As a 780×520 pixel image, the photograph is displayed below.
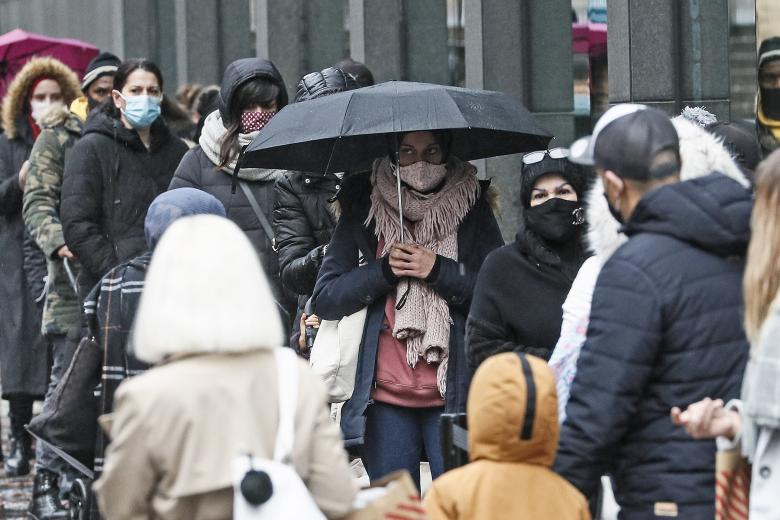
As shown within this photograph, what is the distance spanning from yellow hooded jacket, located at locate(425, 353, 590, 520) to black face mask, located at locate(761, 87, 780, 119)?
6.05 meters

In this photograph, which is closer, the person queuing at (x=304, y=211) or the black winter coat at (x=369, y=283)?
the black winter coat at (x=369, y=283)

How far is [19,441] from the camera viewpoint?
10.9 meters

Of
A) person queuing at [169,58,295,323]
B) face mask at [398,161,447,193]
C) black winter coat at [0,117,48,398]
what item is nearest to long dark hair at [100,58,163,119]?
person queuing at [169,58,295,323]

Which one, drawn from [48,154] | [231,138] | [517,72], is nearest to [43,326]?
[48,154]

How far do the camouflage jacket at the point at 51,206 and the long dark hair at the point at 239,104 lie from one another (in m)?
2.09

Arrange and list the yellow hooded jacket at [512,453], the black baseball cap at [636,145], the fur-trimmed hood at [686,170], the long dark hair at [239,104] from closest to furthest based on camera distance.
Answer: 1. the yellow hooded jacket at [512,453]
2. the black baseball cap at [636,145]
3. the fur-trimmed hood at [686,170]
4. the long dark hair at [239,104]

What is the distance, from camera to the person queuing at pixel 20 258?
35.8ft

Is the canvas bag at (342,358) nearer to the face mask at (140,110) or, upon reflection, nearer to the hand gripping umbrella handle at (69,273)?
the face mask at (140,110)

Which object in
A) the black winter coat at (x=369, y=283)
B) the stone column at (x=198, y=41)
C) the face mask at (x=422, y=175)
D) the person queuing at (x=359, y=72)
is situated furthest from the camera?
the stone column at (x=198, y=41)

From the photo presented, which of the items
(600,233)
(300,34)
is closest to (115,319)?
(600,233)

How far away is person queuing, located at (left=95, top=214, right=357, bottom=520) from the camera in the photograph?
3979mm

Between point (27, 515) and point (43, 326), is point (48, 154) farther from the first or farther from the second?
point (27, 515)

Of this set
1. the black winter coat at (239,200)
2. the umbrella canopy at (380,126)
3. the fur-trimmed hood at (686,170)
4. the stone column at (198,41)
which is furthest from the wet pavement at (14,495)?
the stone column at (198,41)

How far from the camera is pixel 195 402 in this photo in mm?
3986
